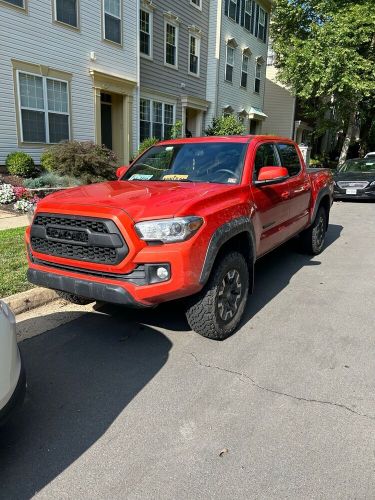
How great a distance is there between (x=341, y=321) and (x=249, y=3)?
22919 mm

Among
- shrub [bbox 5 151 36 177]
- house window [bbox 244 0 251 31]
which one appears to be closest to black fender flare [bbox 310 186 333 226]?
shrub [bbox 5 151 36 177]

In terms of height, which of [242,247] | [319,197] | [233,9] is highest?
[233,9]

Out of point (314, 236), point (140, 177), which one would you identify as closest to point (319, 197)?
point (314, 236)

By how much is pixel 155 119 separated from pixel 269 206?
13.3 meters

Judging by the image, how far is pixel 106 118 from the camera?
14773 mm

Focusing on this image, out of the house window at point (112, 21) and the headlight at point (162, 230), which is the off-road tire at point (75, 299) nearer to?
the headlight at point (162, 230)

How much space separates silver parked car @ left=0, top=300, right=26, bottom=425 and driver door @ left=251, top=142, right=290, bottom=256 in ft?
8.72

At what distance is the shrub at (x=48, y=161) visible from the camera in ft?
35.3

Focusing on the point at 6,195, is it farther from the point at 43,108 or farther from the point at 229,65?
the point at 229,65

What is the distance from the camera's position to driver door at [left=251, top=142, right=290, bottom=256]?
14.2 ft

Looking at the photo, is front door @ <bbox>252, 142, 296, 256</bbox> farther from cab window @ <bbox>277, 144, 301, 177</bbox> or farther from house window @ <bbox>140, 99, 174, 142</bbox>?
house window @ <bbox>140, 99, 174, 142</bbox>

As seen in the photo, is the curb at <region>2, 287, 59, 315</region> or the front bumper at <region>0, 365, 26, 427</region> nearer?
the front bumper at <region>0, 365, 26, 427</region>

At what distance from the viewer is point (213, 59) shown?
1984 cm

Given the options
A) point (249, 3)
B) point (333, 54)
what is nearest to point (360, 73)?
point (333, 54)
